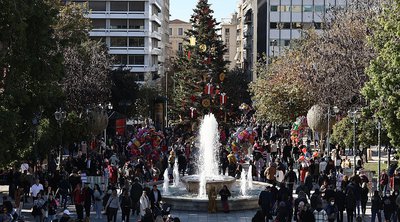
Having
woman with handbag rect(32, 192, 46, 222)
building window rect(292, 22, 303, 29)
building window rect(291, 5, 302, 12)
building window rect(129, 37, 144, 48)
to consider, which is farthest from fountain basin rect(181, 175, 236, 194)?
building window rect(129, 37, 144, 48)

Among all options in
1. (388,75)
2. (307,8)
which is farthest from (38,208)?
(307,8)

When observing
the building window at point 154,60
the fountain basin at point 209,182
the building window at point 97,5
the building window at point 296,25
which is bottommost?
the fountain basin at point 209,182

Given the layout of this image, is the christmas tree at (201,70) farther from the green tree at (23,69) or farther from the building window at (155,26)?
the building window at (155,26)

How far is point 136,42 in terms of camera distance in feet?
305

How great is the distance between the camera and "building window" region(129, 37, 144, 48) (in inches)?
3656

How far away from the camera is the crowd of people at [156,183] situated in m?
21.4

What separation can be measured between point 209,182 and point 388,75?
7297 millimetres

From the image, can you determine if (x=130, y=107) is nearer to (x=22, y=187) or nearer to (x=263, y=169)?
(x=263, y=169)

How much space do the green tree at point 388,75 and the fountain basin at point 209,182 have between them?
579 cm

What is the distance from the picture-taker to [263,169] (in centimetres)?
3366

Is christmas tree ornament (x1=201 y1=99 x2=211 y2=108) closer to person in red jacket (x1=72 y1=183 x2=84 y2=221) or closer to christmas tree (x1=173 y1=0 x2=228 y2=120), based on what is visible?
christmas tree (x1=173 y1=0 x2=228 y2=120)

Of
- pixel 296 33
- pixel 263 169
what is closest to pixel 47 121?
pixel 263 169

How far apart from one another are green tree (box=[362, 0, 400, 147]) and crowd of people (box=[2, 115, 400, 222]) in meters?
2.30

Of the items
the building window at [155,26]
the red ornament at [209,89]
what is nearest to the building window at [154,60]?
the building window at [155,26]
